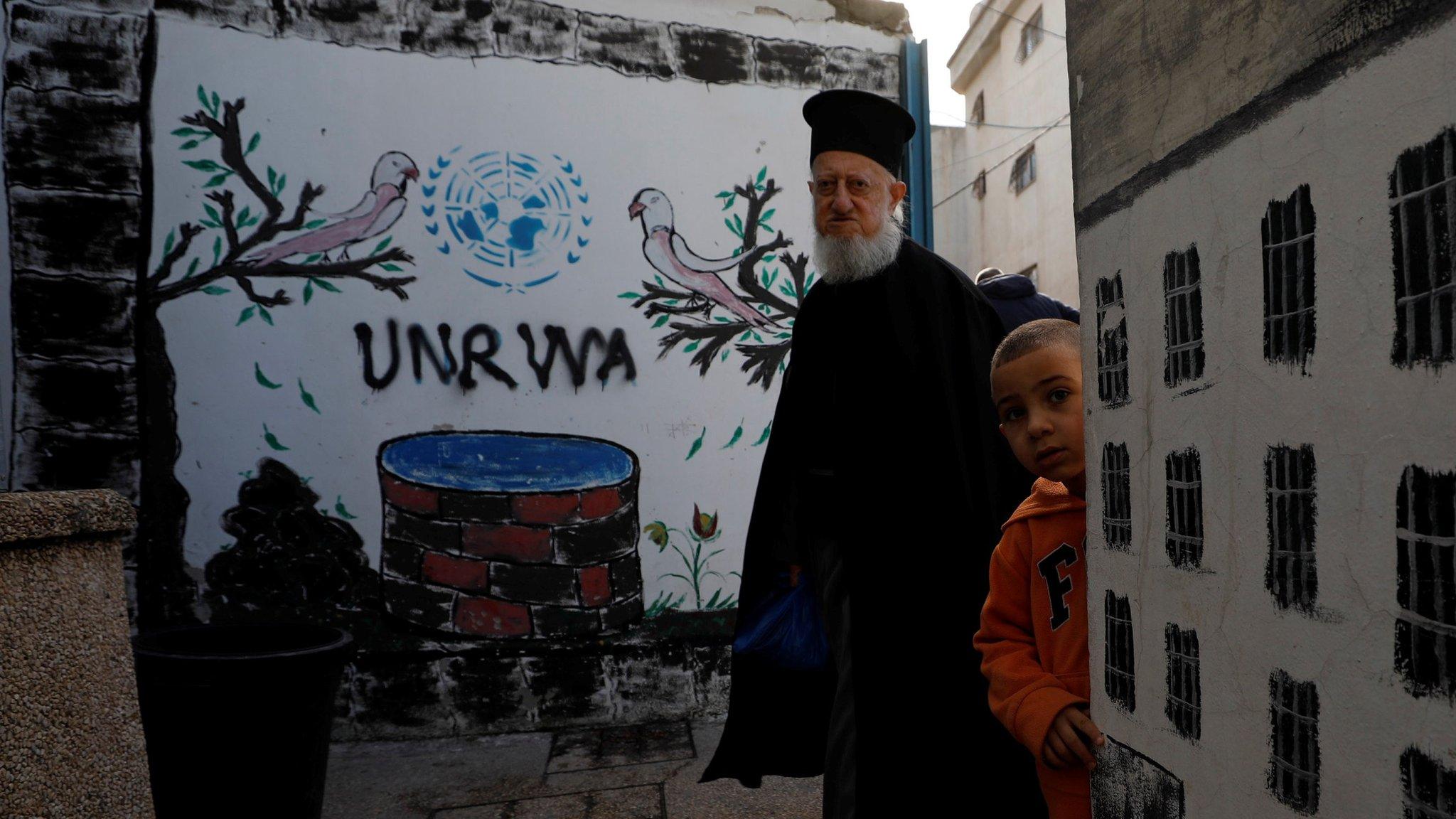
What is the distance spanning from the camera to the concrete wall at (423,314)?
374 cm

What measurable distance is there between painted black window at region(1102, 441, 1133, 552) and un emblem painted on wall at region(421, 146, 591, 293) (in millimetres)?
3378

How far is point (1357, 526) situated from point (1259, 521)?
0.11 meters

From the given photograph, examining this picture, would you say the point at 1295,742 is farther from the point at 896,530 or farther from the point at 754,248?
the point at 754,248

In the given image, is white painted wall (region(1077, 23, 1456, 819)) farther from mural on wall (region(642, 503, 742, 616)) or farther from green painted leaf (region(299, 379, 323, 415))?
green painted leaf (region(299, 379, 323, 415))

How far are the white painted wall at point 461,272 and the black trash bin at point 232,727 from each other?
142 cm

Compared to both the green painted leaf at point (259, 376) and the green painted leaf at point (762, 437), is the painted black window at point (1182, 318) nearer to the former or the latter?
the green painted leaf at point (762, 437)

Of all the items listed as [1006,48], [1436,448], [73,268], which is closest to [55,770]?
[1436,448]

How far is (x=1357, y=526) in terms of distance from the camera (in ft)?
2.11

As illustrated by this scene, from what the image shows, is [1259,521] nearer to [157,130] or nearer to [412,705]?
[412,705]

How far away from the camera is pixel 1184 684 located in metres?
0.87

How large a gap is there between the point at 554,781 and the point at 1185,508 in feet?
9.95

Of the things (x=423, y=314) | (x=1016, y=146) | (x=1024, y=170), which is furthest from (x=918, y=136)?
(x=1016, y=146)

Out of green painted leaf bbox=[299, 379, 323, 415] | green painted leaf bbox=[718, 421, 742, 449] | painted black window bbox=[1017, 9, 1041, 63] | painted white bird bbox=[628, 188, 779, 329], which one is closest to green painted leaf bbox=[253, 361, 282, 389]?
green painted leaf bbox=[299, 379, 323, 415]

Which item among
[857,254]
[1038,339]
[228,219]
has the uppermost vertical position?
[228,219]
